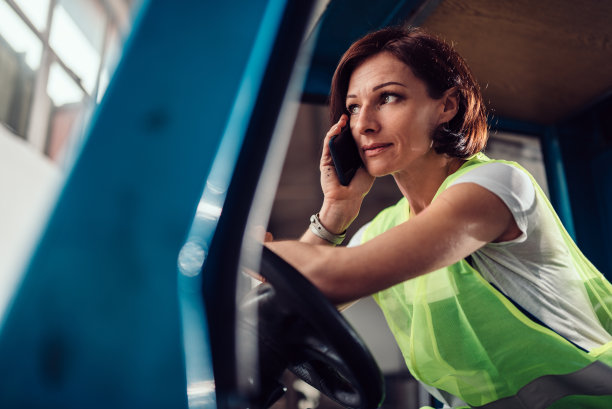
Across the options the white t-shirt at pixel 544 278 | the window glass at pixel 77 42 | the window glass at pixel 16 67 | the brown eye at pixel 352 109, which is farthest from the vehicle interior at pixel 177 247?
the window glass at pixel 77 42

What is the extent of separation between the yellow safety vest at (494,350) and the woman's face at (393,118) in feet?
0.37

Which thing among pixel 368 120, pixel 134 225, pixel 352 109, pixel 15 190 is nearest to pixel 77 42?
pixel 15 190

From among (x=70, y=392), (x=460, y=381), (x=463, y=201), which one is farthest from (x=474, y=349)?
(x=70, y=392)

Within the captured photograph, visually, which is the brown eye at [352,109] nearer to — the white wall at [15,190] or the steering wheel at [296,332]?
the steering wheel at [296,332]

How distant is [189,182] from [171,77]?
106mm

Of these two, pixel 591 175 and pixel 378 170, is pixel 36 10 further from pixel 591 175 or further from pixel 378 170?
pixel 591 175

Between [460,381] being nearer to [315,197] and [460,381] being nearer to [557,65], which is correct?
[557,65]

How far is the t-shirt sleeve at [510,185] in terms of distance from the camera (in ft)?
2.22

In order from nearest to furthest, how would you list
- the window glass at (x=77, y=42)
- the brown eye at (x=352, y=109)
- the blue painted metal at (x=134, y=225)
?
the blue painted metal at (x=134, y=225), the brown eye at (x=352, y=109), the window glass at (x=77, y=42)

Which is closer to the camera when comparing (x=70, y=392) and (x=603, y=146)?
(x=70, y=392)

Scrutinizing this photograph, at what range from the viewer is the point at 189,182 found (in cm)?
41

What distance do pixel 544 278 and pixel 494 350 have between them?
0.56ft

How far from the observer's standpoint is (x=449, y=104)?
3.26 feet

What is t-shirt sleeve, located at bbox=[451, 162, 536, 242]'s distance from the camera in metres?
0.68
